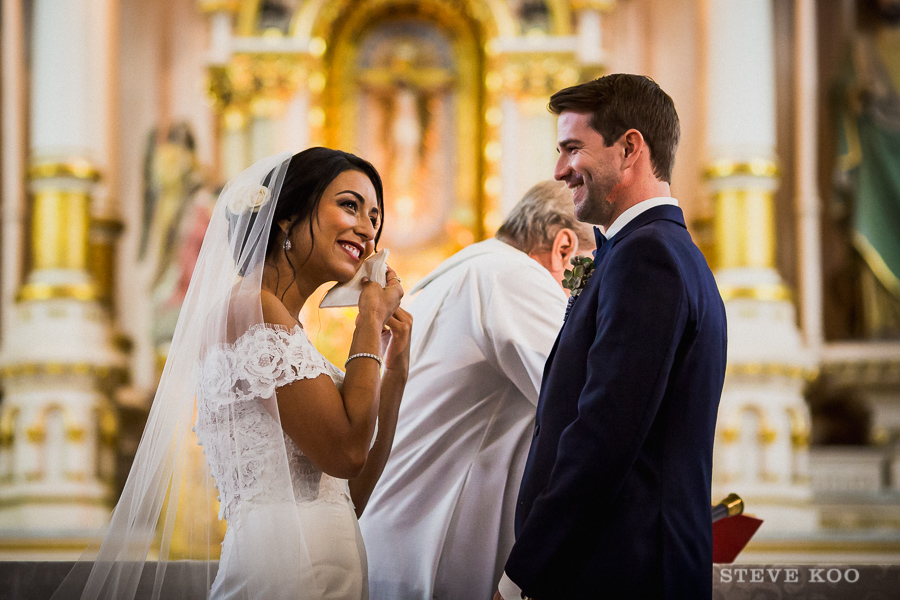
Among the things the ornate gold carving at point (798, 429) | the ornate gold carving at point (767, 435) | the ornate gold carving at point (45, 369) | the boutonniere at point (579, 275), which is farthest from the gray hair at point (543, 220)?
the ornate gold carving at point (45, 369)

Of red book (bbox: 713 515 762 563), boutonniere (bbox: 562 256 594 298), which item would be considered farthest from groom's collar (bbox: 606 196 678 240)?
red book (bbox: 713 515 762 563)

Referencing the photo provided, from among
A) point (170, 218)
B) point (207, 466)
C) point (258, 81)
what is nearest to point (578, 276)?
point (207, 466)

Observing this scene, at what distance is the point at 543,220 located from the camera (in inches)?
105

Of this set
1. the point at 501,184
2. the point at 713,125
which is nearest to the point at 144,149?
the point at 501,184

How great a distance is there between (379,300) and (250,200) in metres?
0.36

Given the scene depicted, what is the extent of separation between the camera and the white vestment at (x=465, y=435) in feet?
7.80

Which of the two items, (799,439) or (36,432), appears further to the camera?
(36,432)

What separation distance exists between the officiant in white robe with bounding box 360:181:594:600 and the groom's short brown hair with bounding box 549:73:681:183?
603 millimetres

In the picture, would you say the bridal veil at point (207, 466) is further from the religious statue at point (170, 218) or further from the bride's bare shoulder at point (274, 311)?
the religious statue at point (170, 218)

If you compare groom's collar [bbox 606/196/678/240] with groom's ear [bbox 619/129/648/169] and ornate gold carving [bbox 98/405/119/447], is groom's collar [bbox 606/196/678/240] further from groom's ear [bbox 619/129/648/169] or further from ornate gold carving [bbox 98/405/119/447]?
ornate gold carving [bbox 98/405/119/447]

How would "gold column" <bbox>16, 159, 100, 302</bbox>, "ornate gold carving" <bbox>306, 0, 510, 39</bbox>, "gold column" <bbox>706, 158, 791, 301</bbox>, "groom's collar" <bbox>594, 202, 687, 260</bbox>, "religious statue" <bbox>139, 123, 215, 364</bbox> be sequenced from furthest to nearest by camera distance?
"ornate gold carving" <bbox>306, 0, 510, 39</bbox> < "religious statue" <bbox>139, 123, 215, 364</bbox> < "gold column" <bbox>16, 159, 100, 302</bbox> < "gold column" <bbox>706, 158, 791, 301</bbox> < "groom's collar" <bbox>594, 202, 687, 260</bbox>

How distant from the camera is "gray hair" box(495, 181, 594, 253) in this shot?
2.66m

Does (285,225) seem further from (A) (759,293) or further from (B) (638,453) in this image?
(A) (759,293)

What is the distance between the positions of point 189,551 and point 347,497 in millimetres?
419
